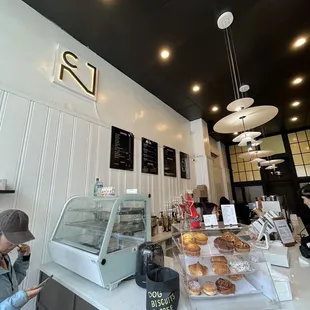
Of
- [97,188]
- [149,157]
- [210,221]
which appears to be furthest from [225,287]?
[149,157]

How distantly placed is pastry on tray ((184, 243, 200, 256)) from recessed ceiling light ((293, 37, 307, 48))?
3463 mm

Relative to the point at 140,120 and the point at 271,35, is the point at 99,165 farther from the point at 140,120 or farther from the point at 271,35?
the point at 271,35

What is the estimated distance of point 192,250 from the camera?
3.76ft

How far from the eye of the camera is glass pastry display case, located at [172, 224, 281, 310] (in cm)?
100

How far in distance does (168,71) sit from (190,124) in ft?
7.51

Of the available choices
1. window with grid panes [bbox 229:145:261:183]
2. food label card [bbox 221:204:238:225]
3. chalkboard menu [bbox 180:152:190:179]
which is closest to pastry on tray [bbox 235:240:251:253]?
food label card [bbox 221:204:238:225]

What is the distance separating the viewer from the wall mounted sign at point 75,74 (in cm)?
223

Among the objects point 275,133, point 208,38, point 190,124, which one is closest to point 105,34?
point 208,38

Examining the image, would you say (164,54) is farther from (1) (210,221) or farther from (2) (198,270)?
(2) (198,270)

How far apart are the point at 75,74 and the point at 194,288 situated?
8.97 ft

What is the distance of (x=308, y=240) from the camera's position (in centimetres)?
164

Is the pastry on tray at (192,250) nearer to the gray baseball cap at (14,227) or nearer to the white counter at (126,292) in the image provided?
the white counter at (126,292)

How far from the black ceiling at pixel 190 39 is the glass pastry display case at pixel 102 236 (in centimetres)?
230

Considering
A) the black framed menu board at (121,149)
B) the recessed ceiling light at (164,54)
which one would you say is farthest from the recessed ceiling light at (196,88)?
the black framed menu board at (121,149)
